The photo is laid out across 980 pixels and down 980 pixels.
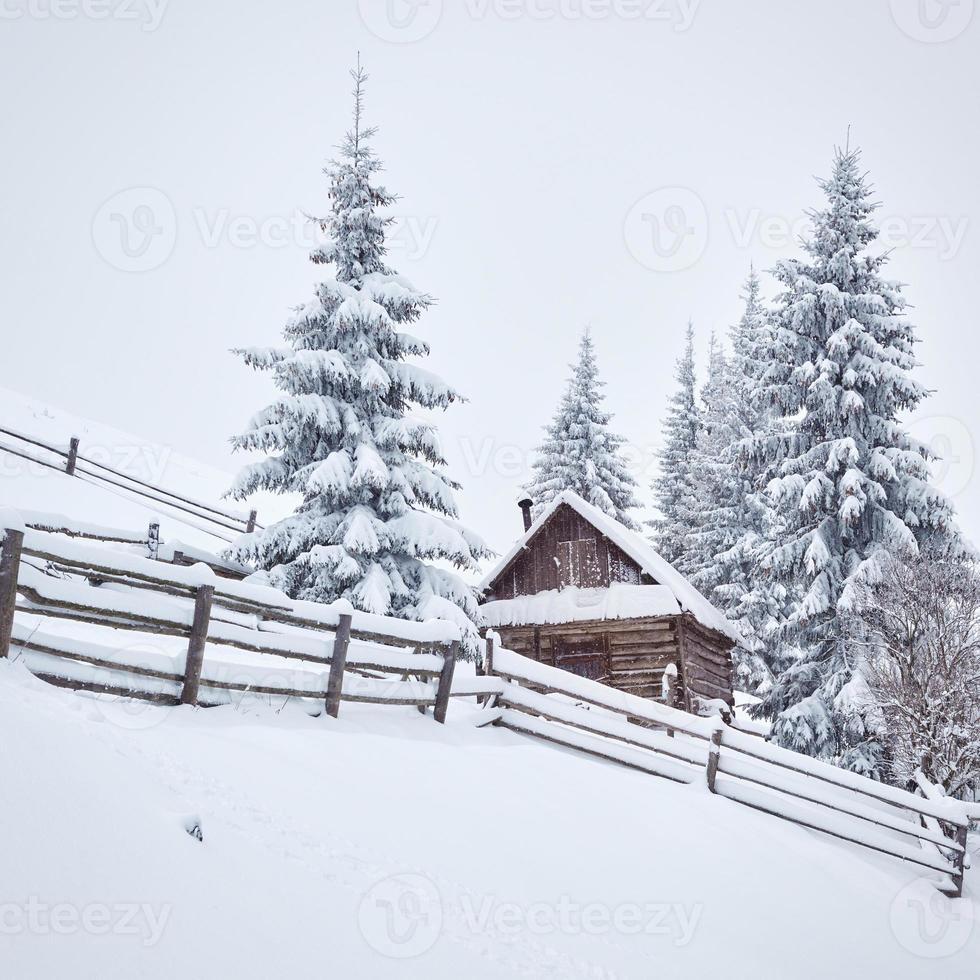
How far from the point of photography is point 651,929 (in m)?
5.91

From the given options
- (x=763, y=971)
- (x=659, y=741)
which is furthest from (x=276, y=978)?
(x=659, y=741)

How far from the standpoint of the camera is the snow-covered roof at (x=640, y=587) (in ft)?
67.9

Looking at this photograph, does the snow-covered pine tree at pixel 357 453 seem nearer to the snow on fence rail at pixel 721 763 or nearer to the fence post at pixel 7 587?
the snow on fence rail at pixel 721 763

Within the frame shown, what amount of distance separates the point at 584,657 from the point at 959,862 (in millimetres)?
11666

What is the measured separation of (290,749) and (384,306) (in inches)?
441

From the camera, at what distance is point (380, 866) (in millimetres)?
5238

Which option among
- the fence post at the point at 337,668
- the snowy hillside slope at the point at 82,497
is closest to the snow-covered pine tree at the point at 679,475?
the snowy hillside slope at the point at 82,497

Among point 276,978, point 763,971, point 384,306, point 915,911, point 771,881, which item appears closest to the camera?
point 276,978

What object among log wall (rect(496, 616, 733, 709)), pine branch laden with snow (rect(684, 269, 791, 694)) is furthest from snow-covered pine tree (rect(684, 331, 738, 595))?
log wall (rect(496, 616, 733, 709))

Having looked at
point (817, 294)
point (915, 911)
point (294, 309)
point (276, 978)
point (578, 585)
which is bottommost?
point (915, 911)

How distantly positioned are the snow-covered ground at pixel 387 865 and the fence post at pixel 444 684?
0.93ft

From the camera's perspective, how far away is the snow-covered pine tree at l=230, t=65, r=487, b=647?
562 inches

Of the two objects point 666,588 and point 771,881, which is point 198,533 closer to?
point 666,588

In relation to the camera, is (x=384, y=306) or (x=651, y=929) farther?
(x=384, y=306)
